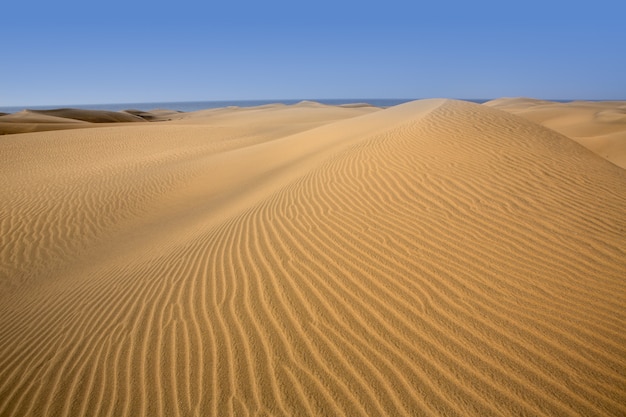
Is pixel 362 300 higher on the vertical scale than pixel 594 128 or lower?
higher

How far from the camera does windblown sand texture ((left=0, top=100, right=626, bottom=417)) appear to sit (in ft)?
7.17

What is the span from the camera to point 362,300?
290 cm

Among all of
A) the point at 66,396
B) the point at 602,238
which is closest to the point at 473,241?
the point at 602,238

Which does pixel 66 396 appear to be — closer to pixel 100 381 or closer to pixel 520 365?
pixel 100 381

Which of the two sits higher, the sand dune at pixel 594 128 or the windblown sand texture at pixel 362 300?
the windblown sand texture at pixel 362 300

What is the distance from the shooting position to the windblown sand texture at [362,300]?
2.19 m

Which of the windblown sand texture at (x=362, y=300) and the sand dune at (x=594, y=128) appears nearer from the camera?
the windblown sand texture at (x=362, y=300)

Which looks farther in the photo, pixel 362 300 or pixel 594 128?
pixel 594 128

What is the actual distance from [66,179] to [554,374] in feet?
43.5

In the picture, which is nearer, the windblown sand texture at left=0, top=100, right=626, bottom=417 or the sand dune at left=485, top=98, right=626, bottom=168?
the windblown sand texture at left=0, top=100, right=626, bottom=417

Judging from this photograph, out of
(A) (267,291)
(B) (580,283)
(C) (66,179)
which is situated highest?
(B) (580,283)

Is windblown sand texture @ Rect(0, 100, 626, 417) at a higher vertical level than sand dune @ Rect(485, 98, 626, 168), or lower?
higher

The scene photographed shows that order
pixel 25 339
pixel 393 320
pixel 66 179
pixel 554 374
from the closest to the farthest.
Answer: pixel 554 374 → pixel 393 320 → pixel 25 339 → pixel 66 179

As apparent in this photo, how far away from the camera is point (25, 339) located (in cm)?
346
